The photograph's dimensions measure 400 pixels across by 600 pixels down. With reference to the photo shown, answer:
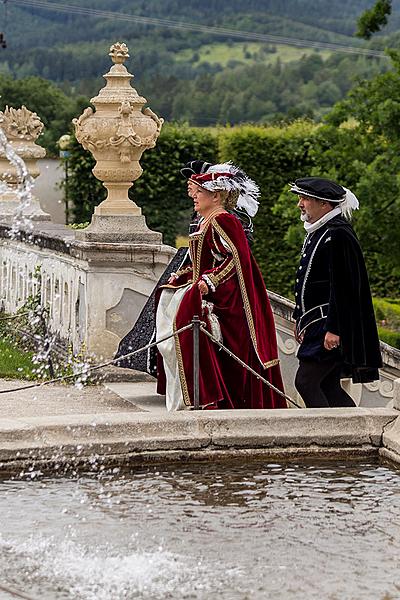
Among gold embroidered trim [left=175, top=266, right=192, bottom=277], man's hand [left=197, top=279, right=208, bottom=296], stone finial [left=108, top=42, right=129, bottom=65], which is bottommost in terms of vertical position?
man's hand [left=197, top=279, right=208, bottom=296]

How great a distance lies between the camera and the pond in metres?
4.71

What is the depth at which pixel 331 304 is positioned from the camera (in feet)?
23.7

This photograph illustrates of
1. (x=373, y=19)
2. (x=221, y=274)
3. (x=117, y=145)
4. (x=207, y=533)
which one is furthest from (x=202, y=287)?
(x=373, y=19)

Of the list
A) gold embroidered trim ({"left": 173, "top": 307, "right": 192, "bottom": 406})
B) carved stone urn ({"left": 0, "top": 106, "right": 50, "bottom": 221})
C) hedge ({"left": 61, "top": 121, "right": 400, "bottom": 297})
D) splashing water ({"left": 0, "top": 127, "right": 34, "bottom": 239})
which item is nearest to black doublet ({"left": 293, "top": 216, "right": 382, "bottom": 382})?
gold embroidered trim ({"left": 173, "top": 307, "right": 192, "bottom": 406})

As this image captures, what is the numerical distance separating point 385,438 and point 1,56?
77.5 meters

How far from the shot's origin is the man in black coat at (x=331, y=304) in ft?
23.8

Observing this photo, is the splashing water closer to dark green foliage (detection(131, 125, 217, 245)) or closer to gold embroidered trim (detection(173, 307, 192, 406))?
gold embroidered trim (detection(173, 307, 192, 406))

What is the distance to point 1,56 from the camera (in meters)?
81.7

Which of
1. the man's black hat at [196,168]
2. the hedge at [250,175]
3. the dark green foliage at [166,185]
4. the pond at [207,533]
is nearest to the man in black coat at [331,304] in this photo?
the man's black hat at [196,168]

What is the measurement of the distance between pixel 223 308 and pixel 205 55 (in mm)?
90841

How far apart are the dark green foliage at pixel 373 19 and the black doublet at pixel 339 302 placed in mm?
9350

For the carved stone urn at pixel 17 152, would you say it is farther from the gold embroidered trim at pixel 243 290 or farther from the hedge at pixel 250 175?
the hedge at pixel 250 175

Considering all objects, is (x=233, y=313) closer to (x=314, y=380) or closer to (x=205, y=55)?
(x=314, y=380)

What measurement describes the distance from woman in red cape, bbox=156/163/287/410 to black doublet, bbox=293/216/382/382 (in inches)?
12.3
